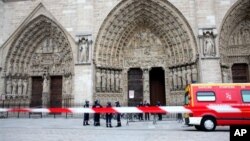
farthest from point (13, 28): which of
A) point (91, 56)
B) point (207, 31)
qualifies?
point (207, 31)

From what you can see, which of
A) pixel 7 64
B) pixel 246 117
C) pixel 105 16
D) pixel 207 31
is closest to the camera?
pixel 246 117

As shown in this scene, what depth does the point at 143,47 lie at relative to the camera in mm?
18453

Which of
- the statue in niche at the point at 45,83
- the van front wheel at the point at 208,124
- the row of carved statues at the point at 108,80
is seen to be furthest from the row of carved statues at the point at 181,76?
the statue in niche at the point at 45,83

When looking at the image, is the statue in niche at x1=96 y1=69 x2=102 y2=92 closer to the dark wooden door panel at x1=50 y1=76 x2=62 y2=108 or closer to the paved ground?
the dark wooden door panel at x1=50 y1=76 x2=62 y2=108

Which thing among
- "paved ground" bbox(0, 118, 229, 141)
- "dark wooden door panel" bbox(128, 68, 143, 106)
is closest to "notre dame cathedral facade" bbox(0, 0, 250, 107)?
"dark wooden door panel" bbox(128, 68, 143, 106)

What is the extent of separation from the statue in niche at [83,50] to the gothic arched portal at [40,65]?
1241mm

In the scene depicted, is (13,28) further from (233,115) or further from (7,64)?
(233,115)

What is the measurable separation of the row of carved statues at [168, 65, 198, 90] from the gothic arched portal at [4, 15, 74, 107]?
653cm

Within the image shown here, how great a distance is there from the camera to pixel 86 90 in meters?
16.1

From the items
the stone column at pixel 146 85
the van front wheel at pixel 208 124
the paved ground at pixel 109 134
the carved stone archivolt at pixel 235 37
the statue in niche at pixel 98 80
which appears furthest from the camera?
the stone column at pixel 146 85

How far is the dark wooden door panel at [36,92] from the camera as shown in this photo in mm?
18406

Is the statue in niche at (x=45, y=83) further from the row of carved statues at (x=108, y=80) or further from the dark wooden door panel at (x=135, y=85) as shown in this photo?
the dark wooden door panel at (x=135, y=85)

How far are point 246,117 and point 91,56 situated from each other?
10000mm

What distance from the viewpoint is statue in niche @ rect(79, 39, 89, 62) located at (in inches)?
654
